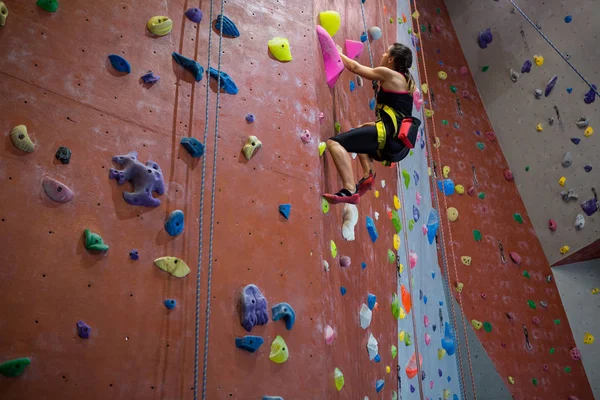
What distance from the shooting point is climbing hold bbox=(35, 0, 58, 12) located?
2.00 m

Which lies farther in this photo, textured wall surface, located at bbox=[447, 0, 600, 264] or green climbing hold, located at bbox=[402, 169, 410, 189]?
textured wall surface, located at bbox=[447, 0, 600, 264]

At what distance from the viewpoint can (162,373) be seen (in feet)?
6.53

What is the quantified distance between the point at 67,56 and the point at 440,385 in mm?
3564

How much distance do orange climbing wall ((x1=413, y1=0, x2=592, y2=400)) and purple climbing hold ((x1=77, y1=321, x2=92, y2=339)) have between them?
11.2 feet

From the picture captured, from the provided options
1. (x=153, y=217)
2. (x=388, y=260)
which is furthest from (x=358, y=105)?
(x=153, y=217)

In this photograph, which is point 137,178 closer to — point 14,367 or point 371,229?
point 14,367

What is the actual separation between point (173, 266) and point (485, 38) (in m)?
4.90

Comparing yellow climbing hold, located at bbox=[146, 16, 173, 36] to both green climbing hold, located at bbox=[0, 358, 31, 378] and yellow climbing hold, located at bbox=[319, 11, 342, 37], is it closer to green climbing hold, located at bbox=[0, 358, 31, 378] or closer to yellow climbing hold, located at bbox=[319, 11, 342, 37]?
yellow climbing hold, located at bbox=[319, 11, 342, 37]

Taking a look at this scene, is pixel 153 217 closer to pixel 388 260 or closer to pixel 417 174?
pixel 388 260

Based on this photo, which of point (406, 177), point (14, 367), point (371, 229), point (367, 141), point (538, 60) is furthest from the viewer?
point (538, 60)

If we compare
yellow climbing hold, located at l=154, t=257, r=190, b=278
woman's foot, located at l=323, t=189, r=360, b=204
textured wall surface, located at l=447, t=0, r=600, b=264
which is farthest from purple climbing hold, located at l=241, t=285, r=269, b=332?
textured wall surface, located at l=447, t=0, r=600, b=264

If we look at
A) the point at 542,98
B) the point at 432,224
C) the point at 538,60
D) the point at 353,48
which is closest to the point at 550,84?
the point at 542,98

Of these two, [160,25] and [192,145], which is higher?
[160,25]

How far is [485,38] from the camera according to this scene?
592 cm
